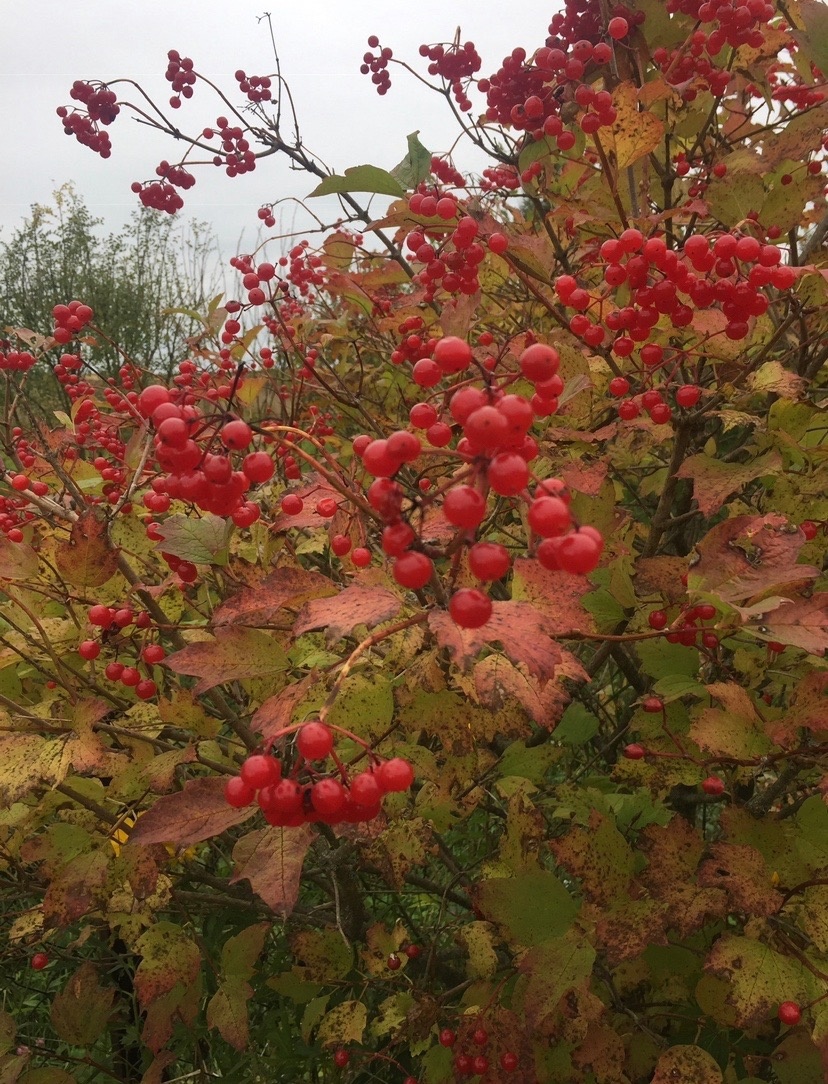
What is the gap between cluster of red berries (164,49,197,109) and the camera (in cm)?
249

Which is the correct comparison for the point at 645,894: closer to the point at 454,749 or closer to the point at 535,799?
the point at 454,749

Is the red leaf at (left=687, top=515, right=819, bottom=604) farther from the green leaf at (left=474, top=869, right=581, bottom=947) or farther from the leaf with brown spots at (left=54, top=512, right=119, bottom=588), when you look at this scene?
the leaf with brown spots at (left=54, top=512, right=119, bottom=588)

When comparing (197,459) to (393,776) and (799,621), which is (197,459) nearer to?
(393,776)

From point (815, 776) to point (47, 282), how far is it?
445 inches

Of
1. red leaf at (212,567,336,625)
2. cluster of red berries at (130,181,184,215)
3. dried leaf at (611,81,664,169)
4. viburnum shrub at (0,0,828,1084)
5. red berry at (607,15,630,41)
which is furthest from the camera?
cluster of red berries at (130,181,184,215)

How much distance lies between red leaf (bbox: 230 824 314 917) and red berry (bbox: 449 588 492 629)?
1.49ft

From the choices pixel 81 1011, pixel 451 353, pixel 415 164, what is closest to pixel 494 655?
pixel 451 353

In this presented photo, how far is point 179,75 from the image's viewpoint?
2494 millimetres

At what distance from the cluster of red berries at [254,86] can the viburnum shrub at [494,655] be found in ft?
2.73

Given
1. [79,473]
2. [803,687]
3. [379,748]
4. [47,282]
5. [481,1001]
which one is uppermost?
[47,282]

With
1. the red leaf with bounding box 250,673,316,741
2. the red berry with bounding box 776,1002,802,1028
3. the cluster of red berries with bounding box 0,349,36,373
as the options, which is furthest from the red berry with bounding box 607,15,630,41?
the red berry with bounding box 776,1002,802,1028

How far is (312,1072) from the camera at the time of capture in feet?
5.59

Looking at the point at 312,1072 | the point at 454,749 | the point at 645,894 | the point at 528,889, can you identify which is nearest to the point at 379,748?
the point at 454,749

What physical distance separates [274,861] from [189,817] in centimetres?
12
